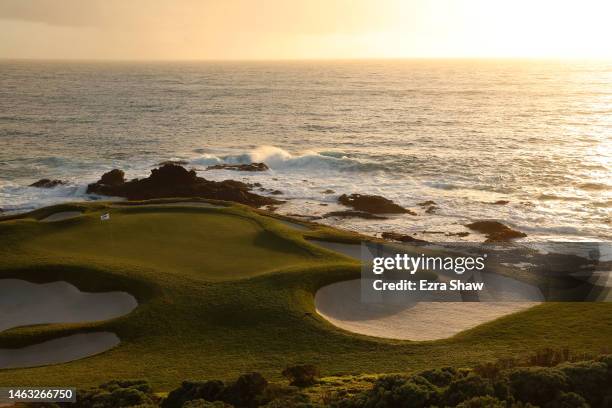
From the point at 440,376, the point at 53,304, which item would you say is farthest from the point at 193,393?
the point at 53,304

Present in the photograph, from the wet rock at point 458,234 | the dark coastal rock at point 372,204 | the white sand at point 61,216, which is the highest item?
the white sand at point 61,216

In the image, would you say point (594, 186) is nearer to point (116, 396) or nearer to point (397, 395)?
point (397, 395)

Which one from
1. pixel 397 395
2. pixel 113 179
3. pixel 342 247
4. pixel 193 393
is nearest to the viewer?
pixel 397 395

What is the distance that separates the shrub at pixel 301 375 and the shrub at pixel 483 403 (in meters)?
4.51

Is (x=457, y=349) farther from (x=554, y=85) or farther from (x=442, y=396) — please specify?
(x=554, y=85)

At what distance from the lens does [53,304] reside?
22.9 m

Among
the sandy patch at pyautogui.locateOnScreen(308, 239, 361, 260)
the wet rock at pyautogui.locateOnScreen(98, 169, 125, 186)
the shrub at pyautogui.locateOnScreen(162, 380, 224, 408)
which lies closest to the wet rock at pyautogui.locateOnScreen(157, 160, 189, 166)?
the wet rock at pyautogui.locateOnScreen(98, 169, 125, 186)

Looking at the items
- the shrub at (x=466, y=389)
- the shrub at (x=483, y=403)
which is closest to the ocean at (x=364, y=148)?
the shrub at (x=466, y=389)

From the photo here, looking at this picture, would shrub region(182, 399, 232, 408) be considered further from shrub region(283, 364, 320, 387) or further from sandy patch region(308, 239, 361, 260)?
sandy patch region(308, 239, 361, 260)

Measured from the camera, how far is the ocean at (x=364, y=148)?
46500mm

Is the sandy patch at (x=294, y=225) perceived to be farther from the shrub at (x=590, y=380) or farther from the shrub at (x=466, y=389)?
the shrub at (x=590, y=380)

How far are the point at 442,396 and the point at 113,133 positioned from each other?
7940 centimetres

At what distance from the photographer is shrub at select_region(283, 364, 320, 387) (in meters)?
15.2

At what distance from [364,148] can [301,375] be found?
5955cm
